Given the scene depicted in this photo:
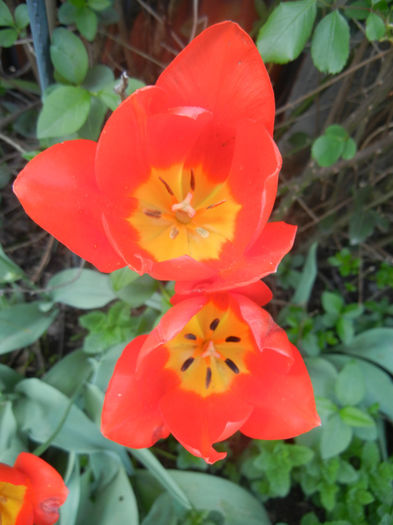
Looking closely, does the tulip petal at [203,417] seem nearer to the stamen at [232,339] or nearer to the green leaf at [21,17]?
the stamen at [232,339]

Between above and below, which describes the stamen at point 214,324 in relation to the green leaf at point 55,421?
above

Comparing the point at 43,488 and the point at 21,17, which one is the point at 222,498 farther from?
the point at 21,17

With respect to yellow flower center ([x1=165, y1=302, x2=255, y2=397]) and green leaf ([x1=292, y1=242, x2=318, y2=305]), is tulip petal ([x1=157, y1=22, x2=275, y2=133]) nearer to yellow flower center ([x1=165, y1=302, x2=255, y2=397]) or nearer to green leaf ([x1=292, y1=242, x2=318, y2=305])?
yellow flower center ([x1=165, y1=302, x2=255, y2=397])

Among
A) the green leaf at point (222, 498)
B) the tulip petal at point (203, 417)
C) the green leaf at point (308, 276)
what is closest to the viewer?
the tulip petal at point (203, 417)

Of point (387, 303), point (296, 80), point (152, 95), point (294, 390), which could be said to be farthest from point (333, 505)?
point (296, 80)

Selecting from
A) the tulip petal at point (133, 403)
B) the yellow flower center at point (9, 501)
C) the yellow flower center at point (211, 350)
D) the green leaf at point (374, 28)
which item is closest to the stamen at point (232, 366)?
the yellow flower center at point (211, 350)

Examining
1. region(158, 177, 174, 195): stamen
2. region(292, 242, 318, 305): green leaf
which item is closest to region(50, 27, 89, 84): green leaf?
region(158, 177, 174, 195): stamen

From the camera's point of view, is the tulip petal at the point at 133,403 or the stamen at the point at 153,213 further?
the stamen at the point at 153,213
